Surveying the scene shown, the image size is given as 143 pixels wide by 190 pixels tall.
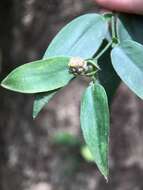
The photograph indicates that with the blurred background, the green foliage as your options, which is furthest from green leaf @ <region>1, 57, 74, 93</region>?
the blurred background

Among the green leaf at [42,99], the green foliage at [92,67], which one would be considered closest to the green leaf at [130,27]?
the green foliage at [92,67]

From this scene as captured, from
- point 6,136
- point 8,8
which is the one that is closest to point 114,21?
point 8,8

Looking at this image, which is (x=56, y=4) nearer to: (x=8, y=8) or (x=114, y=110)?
(x=8, y=8)

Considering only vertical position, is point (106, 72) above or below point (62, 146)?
above

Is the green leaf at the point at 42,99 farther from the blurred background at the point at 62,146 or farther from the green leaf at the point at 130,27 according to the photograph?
the blurred background at the point at 62,146

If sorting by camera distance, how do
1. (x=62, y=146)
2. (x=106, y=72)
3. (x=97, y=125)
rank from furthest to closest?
(x=62, y=146), (x=106, y=72), (x=97, y=125)

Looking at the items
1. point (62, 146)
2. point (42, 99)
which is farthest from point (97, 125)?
point (62, 146)

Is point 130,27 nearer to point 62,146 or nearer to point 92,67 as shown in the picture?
point 92,67
